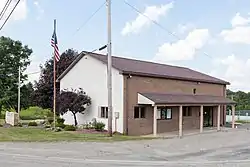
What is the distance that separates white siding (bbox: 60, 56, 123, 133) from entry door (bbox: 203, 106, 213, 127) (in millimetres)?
12761

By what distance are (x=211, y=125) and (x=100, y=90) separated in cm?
1440

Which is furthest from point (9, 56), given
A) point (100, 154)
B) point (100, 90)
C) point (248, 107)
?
point (248, 107)

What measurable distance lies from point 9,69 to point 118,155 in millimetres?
31867

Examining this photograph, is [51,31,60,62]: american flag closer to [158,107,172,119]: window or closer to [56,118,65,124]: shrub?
[56,118,65,124]: shrub

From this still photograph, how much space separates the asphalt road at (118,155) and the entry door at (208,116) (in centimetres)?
1558

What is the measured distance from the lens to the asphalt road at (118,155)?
43.1 ft

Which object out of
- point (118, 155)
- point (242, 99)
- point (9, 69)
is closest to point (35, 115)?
point (9, 69)

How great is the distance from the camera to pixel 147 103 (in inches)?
1038

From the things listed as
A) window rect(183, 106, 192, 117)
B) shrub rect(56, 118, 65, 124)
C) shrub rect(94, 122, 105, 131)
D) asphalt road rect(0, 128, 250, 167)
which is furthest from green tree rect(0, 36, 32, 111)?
asphalt road rect(0, 128, 250, 167)

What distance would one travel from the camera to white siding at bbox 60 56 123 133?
87.3 feet

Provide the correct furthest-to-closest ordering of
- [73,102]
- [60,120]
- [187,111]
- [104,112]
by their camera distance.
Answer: [187,111], [60,120], [104,112], [73,102]

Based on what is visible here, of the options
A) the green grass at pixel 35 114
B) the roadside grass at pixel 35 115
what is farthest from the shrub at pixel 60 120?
the green grass at pixel 35 114

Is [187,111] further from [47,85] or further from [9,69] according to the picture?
[9,69]

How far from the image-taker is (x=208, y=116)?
36.7 metres
